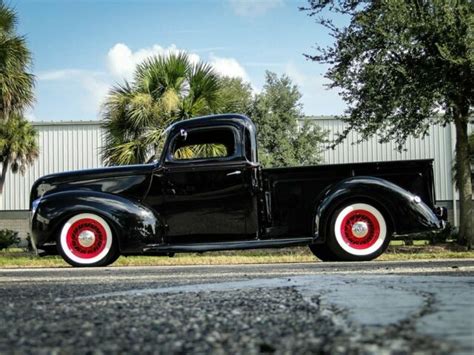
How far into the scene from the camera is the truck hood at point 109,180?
8.02 m

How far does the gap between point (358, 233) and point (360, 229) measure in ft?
0.17

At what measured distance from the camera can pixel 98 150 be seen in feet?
114

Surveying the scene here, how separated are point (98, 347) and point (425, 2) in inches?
603

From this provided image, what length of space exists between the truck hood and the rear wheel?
1.26 ft

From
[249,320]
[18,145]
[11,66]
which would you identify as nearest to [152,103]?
[11,66]

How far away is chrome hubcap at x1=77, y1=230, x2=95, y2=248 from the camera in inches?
313

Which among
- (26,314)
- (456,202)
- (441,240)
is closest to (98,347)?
(26,314)

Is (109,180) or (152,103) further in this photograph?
(152,103)

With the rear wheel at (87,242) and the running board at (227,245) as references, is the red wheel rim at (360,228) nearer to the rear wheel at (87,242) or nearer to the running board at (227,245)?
the running board at (227,245)

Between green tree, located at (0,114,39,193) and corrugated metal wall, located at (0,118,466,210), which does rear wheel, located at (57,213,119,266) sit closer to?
green tree, located at (0,114,39,193)

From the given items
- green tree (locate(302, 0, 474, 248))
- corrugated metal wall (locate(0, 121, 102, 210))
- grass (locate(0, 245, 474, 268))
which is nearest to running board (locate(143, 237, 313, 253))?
grass (locate(0, 245, 474, 268))

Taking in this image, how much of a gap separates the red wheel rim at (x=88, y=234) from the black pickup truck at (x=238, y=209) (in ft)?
0.04

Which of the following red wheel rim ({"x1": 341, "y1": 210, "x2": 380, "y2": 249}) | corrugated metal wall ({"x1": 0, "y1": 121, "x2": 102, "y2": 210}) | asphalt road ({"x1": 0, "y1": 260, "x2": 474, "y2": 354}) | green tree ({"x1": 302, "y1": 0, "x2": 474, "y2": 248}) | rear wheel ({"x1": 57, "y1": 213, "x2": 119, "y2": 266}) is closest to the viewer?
asphalt road ({"x1": 0, "y1": 260, "x2": 474, "y2": 354})

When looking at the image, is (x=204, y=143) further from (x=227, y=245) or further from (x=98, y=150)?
(x=98, y=150)
